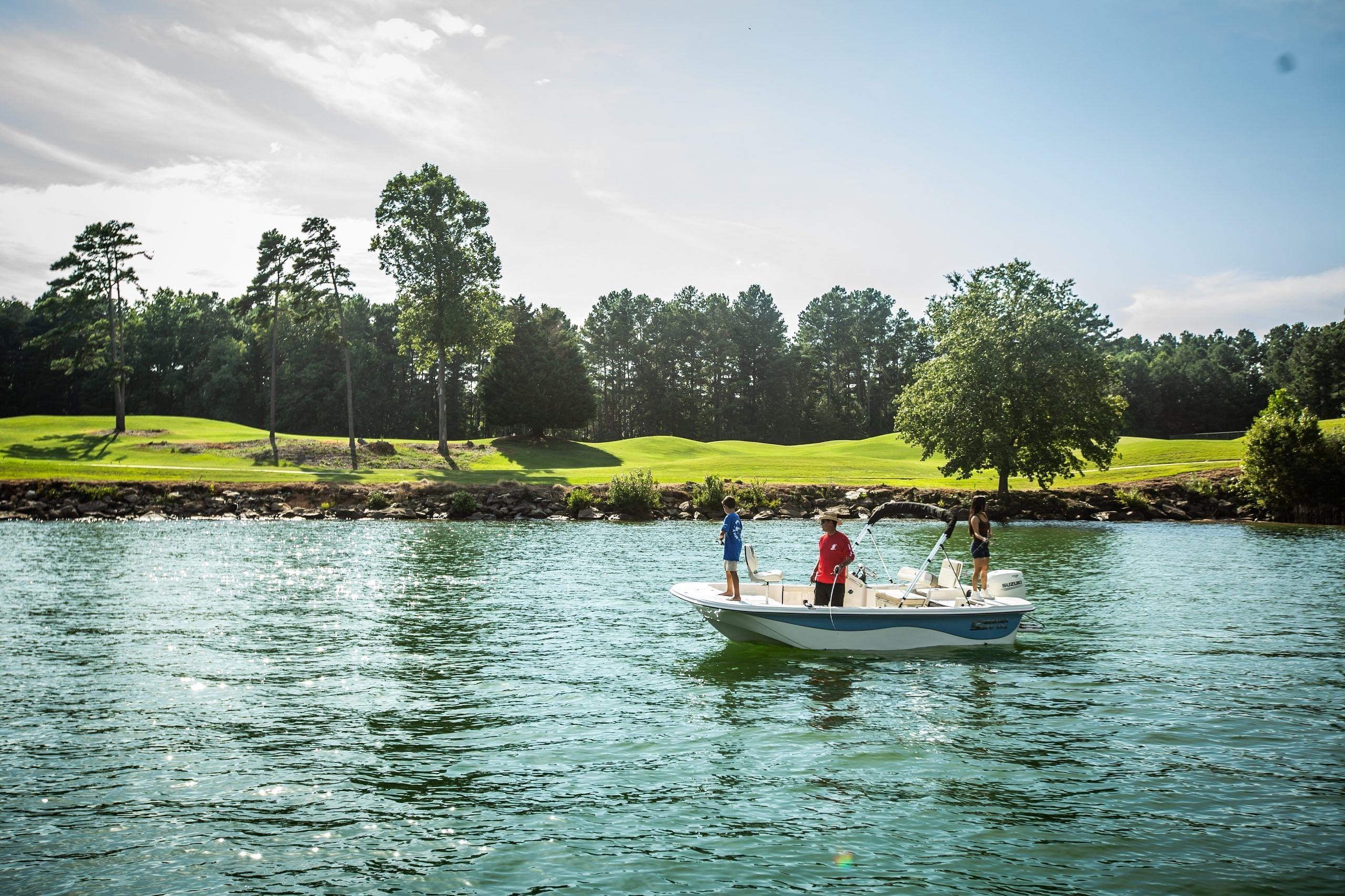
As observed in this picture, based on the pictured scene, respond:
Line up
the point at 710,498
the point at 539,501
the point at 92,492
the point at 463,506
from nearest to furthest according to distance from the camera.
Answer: the point at 92,492 → the point at 463,506 → the point at 710,498 → the point at 539,501

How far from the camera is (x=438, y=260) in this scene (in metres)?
71.4

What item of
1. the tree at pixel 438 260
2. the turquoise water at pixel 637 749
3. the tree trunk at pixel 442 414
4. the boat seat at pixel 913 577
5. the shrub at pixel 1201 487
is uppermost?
the tree at pixel 438 260

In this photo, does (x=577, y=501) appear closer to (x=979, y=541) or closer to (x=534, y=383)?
(x=979, y=541)

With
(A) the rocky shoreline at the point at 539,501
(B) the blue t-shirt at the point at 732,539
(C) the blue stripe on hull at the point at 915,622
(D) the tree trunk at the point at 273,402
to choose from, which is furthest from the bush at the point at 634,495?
(C) the blue stripe on hull at the point at 915,622

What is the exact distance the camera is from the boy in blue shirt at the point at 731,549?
18.0 meters

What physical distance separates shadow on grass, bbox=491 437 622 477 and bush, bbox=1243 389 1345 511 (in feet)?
147

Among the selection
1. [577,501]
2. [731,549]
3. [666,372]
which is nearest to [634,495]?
[577,501]

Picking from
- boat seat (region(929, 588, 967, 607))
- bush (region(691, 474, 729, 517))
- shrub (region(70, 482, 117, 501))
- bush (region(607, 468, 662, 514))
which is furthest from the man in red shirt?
shrub (region(70, 482, 117, 501))

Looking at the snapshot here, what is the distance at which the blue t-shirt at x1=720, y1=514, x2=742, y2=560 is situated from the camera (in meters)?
18.4

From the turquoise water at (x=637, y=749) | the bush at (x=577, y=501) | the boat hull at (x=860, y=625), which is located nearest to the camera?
the turquoise water at (x=637, y=749)

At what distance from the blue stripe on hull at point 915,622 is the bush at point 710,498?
A: 32.5 m

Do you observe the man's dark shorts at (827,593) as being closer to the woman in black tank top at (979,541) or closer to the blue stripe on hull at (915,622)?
the blue stripe on hull at (915,622)

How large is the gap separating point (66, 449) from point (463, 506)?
116 feet

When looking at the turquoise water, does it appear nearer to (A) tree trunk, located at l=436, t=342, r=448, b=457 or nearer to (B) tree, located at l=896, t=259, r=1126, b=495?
(B) tree, located at l=896, t=259, r=1126, b=495
